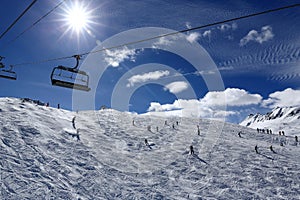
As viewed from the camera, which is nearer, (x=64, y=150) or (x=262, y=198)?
(x=262, y=198)

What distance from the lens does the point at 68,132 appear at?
23219mm

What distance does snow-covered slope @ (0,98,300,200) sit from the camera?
1422cm

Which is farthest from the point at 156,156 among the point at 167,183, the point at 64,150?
the point at 64,150

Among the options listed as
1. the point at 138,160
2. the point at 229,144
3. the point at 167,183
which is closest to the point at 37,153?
the point at 138,160

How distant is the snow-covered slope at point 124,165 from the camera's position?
1422 centimetres

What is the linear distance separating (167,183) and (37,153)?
8.81m

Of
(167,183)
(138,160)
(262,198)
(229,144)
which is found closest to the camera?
(262,198)

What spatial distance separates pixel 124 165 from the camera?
1852 centimetres

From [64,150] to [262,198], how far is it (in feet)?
44.9

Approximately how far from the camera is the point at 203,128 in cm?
3444

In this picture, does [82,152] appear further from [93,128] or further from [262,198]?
[262,198]

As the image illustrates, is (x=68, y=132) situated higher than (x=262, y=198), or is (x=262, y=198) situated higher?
(x=68, y=132)

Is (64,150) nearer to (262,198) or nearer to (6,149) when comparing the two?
(6,149)

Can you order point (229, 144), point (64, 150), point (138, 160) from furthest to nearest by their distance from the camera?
point (229, 144) → point (138, 160) → point (64, 150)
